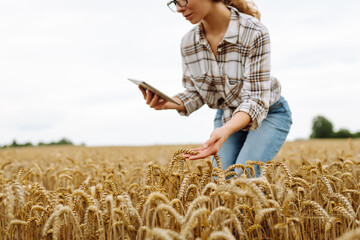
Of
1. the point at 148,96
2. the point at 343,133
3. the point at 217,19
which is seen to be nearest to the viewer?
the point at 148,96

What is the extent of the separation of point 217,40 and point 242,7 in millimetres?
493

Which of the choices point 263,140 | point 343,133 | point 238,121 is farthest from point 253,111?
point 343,133

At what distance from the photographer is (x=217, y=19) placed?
348cm

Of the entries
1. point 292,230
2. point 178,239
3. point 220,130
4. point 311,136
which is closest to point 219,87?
point 220,130

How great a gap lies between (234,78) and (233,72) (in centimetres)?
6

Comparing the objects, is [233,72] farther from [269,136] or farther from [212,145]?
[212,145]

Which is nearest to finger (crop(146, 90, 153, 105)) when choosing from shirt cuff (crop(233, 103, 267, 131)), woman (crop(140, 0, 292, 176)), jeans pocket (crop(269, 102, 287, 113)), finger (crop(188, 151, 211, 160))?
woman (crop(140, 0, 292, 176))

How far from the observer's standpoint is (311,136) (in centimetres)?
5753

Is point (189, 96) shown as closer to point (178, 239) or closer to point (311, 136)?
point (178, 239)

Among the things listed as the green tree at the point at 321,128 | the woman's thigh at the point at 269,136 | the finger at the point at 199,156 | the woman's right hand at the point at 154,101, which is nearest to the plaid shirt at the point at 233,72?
the woman's thigh at the point at 269,136

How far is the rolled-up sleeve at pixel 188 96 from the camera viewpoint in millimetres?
3750

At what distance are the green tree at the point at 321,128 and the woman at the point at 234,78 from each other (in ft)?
185

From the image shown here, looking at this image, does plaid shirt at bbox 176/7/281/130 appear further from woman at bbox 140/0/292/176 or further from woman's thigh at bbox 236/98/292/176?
woman's thigh at bbox 236/98/292/176

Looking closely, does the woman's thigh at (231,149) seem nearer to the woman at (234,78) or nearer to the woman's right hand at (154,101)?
the woman at (234,78)
